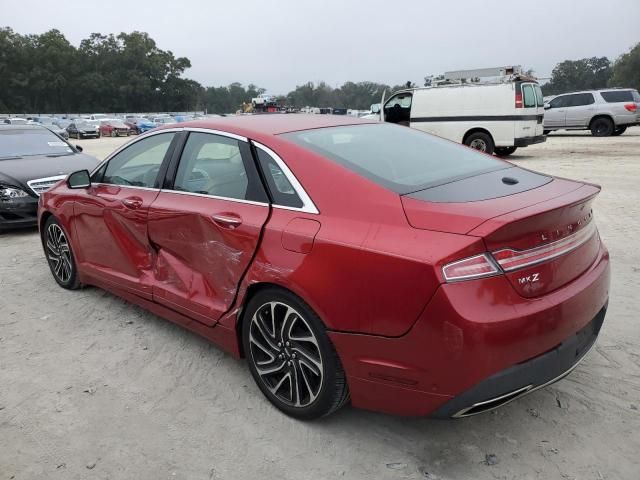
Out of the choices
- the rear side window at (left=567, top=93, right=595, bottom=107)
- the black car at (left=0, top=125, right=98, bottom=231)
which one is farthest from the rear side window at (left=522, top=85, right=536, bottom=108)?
the black car at (left=0, top=125, right=98, bottom=231)

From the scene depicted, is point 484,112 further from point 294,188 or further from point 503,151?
point 294,188

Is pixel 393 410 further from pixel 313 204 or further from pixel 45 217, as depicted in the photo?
pixel 45 217

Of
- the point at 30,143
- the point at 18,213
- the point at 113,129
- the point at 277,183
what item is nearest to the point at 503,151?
the point at 30,143

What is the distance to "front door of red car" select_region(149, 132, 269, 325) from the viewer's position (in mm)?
2896

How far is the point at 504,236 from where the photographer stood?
2164 mm

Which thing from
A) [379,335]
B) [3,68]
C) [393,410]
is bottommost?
[393,410]

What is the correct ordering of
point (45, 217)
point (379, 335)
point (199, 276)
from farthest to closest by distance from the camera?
point (45, 217) < point (199, 276) < point (379, 335)

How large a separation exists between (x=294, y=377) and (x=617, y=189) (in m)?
8.00

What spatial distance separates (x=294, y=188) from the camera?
2.72m

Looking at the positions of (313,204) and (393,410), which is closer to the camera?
(393,410)

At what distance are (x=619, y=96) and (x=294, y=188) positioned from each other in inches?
777

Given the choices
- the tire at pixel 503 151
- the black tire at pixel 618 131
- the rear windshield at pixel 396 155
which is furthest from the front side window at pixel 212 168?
the black tire at pixel 618 131

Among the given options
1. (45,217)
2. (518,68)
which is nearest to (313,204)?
(45,217)

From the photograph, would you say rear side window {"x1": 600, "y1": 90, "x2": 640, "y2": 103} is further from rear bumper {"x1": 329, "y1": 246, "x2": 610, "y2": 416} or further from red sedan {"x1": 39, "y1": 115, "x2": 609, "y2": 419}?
rear bumper {"x1": 329, "y1": 246, "x2": 610, "y2": 416}
